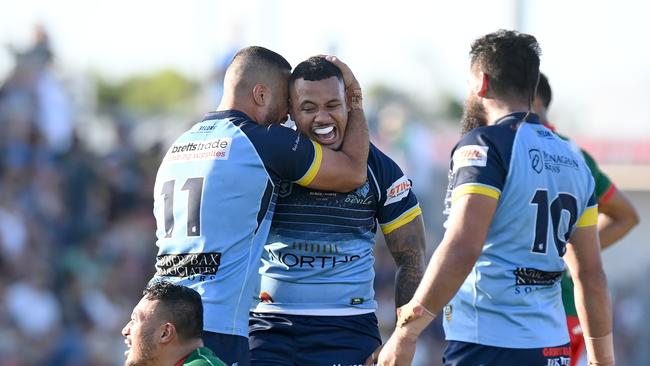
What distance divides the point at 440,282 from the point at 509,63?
1.19 metres

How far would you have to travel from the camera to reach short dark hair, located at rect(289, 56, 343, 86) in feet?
17.9

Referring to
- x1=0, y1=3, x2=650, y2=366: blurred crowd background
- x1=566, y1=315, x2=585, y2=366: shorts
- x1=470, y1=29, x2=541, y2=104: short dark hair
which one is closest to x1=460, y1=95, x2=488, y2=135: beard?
x1=470, y1=29, x2=541, y2=104: short dark hair

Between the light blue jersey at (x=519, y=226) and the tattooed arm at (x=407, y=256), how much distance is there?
0.23 metres

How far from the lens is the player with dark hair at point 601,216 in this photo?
6969mm

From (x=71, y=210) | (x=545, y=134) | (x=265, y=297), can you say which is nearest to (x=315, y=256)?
(x=265, y=297)

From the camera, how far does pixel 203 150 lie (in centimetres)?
518

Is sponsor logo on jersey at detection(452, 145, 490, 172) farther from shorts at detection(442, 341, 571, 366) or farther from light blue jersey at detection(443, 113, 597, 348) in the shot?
shorts at detection(442, 341, 571, 366)

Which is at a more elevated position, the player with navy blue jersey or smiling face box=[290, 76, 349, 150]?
smiling face box=[290, 76, 349, 150]

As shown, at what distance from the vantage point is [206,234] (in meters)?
5.03

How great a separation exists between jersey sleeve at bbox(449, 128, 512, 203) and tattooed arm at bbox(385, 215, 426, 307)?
1.05 ft

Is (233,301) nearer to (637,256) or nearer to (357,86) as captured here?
(357,86)

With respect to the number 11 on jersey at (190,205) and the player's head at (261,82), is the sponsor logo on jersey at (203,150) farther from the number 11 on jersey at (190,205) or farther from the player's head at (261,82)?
the player's head at (261,82)

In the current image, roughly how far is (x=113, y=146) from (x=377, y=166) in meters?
8.50

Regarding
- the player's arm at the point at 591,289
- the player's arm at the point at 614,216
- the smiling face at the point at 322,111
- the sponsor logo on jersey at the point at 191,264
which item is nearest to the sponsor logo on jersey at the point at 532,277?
the player's arm at the point at 591,289
